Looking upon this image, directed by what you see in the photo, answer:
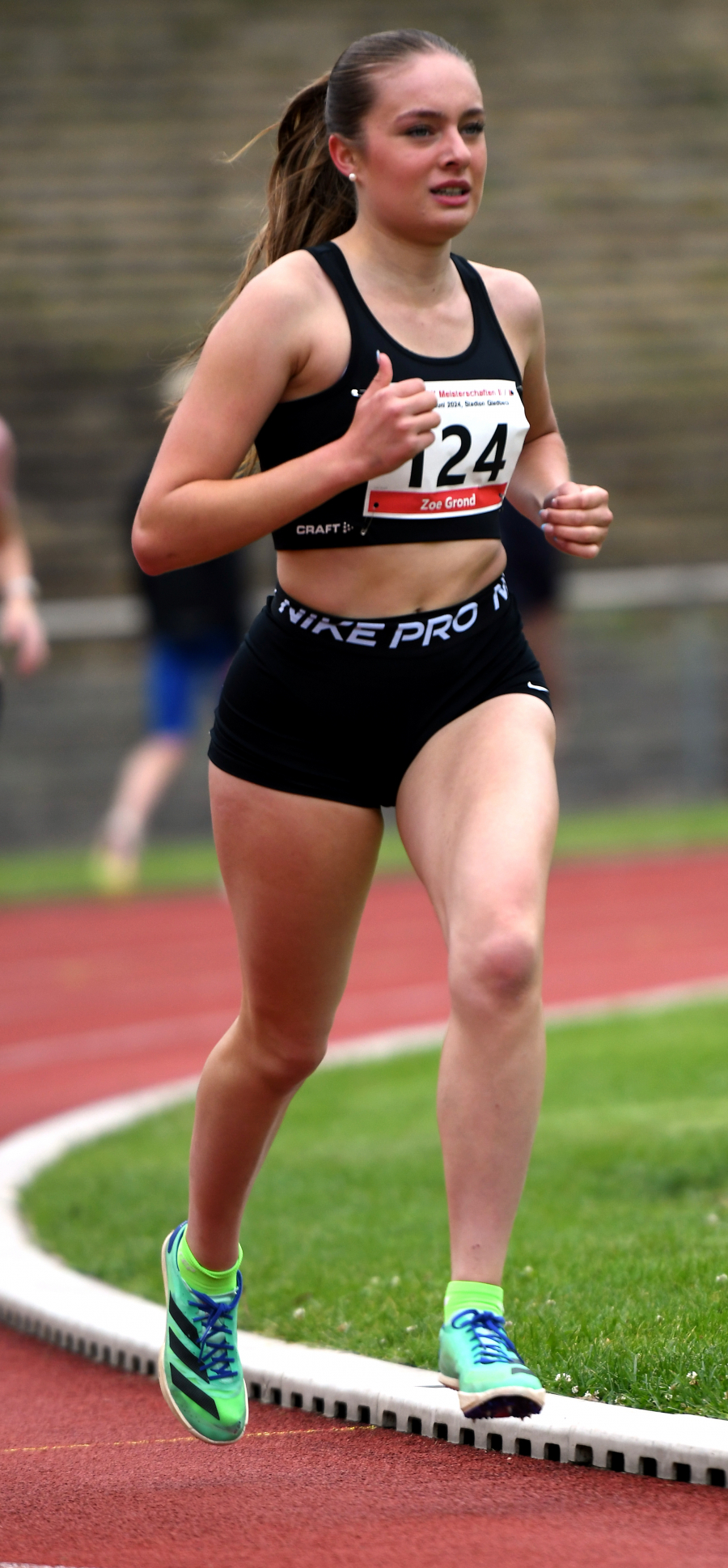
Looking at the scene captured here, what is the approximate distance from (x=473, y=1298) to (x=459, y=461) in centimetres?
127

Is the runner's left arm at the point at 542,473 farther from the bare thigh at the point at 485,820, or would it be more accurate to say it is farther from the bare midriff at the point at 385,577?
the bare thigh at the point at 485,820

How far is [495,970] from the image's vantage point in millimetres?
3061

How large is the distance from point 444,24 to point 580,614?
884 centimetres

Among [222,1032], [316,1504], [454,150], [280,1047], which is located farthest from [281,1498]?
[222,1032]

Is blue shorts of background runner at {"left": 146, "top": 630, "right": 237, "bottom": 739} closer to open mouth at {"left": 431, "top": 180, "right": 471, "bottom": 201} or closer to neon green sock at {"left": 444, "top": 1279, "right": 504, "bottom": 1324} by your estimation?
open mouth at {"left": 431, "top": 180, "right": 471, "bottom": 201}

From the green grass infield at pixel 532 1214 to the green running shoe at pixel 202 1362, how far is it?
16.3 inches

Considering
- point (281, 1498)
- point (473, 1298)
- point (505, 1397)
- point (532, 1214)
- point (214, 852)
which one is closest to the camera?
point (505, 1397)

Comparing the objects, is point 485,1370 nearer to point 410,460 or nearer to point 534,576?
point 410,460

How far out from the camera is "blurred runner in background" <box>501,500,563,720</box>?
11.5 metres

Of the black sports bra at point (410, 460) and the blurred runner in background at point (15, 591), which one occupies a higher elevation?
the black sports bra at point (410, 460)

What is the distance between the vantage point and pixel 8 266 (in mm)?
19828

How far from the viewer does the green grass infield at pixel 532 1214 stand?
12.3 ft

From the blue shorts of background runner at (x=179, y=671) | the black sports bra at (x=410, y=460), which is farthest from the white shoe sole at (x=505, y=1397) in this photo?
the blue shorts of background runner at (x=179, y=671)

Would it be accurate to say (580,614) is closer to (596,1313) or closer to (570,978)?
(570,978)
